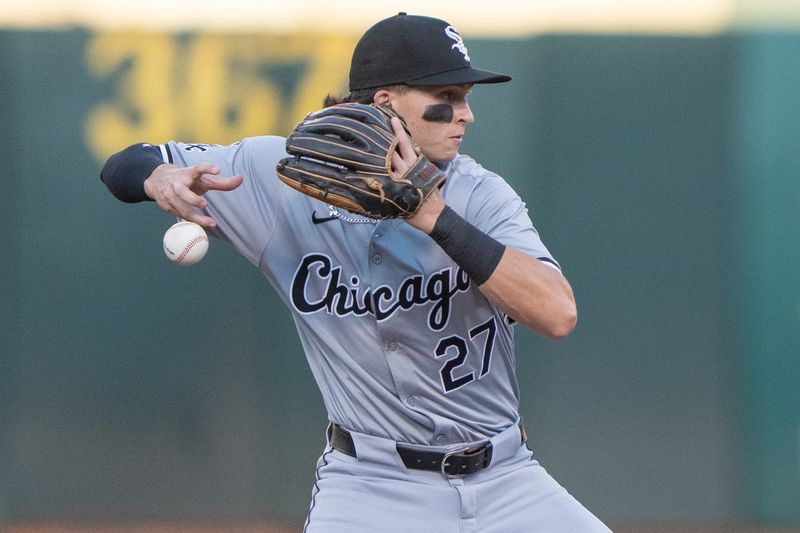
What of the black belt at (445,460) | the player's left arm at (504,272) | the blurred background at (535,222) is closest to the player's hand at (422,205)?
the player's left arm at (504,272)

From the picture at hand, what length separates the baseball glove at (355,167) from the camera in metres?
2.49

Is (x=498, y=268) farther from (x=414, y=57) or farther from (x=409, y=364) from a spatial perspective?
(x=414, y=57)

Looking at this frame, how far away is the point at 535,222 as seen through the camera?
18.8 feet

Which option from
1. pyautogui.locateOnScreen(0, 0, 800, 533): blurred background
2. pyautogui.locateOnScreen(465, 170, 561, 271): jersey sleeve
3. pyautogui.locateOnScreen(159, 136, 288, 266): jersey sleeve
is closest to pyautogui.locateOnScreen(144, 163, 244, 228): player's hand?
pyautogui.locateOnScreen(159, 136, 288, 266): jersey sleeve

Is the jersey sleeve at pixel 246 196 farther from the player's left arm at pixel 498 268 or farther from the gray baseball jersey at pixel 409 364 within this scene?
the player's left arm at pixel 498 268

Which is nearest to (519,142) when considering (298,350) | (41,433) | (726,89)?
(726,89)

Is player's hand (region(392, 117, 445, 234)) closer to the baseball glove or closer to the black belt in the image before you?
the baseball glove

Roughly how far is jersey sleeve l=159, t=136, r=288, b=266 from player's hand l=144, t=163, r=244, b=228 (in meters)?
0.17

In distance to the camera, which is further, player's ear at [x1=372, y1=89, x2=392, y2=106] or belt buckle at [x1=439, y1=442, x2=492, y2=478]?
player's ear at [x1=372, y1=89, x2=392, y2=106]

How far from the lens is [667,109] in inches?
227

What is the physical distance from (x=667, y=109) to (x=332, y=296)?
3.27m

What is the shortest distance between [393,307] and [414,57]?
0.60 meters

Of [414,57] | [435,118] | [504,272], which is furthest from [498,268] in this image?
[414,57]

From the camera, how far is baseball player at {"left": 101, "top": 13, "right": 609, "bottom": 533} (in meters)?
2.81
